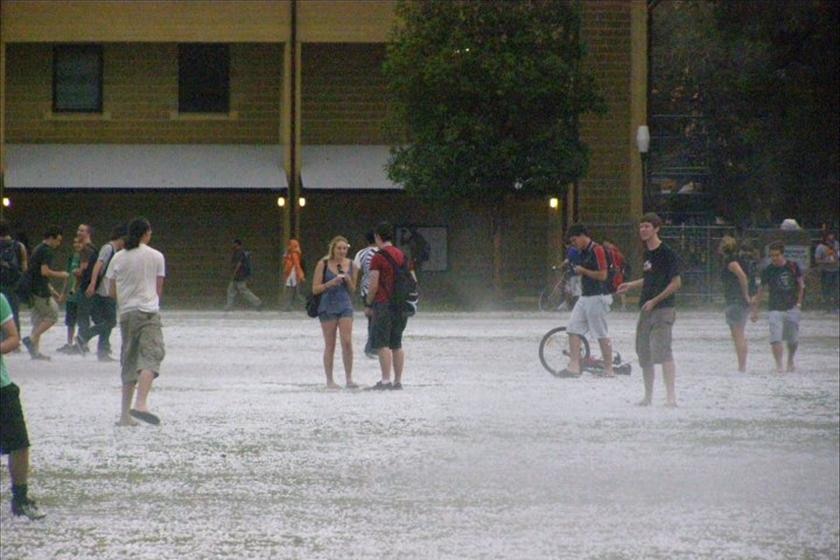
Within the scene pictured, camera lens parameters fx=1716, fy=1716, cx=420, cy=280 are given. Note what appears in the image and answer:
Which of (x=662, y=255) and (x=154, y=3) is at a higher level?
(x=154, y=3)

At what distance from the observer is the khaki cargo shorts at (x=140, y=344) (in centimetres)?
1447

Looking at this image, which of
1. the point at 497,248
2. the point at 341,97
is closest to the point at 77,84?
the point at 341,97

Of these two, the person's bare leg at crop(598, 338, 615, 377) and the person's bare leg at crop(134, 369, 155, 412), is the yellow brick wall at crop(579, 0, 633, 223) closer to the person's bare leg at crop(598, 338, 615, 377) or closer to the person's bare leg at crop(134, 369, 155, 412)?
the person's bare leg at crop(598, 338, 615, 377)

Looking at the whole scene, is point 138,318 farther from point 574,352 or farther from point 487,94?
point 487,94

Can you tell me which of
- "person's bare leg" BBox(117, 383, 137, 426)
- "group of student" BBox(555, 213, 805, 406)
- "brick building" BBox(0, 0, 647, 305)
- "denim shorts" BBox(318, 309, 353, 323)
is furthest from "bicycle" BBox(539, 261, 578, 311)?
"person's bare leg" BBox(117, 383, 137, 426)

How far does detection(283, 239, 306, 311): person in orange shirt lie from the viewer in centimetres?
3769

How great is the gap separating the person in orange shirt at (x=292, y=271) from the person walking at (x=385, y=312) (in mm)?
19498

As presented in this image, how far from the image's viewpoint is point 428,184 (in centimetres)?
3806

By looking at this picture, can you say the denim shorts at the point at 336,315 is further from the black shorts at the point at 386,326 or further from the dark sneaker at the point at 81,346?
the dark sneaker at the point at 81,346

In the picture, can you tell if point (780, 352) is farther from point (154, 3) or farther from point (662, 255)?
point (154, 3)

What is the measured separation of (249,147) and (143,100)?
288 cm

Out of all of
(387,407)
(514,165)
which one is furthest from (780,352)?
(514,165)

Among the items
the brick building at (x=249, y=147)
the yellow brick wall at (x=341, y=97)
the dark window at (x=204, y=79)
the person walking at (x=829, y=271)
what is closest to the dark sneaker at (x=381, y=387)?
the brick building at (x=249, y=147)

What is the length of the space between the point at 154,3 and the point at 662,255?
84.7 ft
